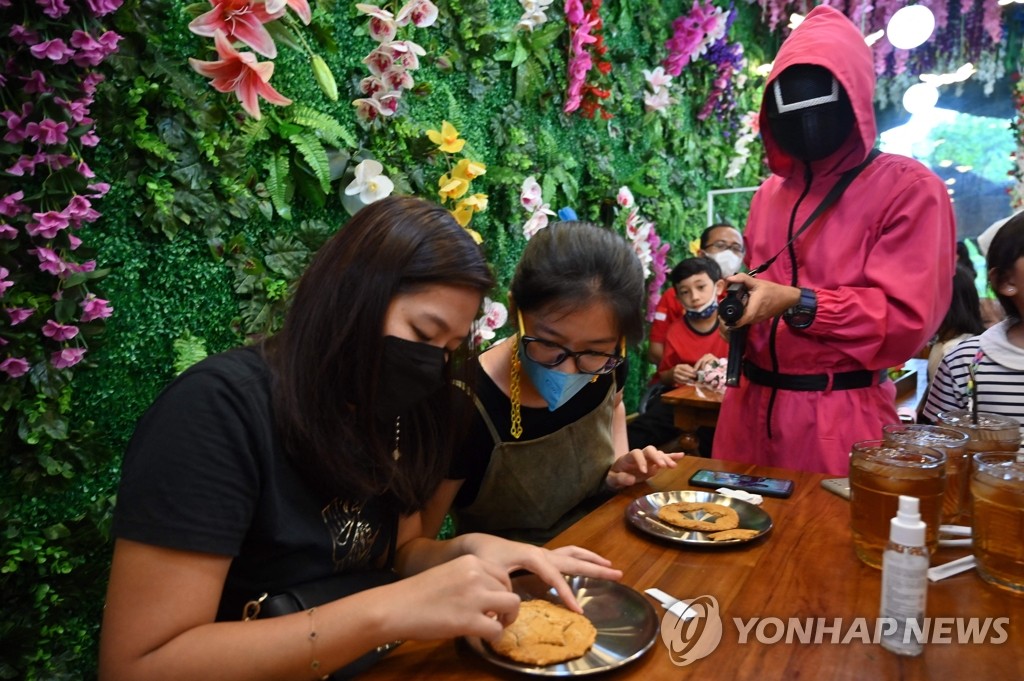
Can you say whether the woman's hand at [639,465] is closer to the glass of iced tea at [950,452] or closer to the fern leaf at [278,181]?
the glass of iced tea at [950,452]

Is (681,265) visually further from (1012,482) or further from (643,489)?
(1012,482)

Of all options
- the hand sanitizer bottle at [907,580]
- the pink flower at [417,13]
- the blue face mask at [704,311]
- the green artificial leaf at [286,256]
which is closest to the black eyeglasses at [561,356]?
the hand sanitizer bottle at [907,580]

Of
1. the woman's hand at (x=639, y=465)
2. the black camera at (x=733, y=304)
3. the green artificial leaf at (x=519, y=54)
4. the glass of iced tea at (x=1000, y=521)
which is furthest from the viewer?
the green artificial leaf at (x=519, y=54)

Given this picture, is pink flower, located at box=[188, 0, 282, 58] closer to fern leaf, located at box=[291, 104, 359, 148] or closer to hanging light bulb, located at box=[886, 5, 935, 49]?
fern leaf, located at box=[291, 104, 359, 148]

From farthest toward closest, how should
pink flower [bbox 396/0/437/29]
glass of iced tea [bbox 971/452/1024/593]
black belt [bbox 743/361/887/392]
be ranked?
pink flower [bbox 396/0/437/29] < black belt [bbox 743/361/887/392] < glass of iced tea [bbox 971/452/1024/593]

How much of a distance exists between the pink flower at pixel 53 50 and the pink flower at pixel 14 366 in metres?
0.64

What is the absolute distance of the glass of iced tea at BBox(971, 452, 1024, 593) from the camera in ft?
3.41

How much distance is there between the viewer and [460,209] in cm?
264

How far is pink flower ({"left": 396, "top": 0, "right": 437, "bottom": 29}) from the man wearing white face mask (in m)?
2.65

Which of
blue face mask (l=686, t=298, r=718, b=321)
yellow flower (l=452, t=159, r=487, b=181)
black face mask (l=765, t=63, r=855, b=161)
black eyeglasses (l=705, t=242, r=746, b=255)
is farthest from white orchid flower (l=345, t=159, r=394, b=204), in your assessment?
black eyeglasses (l=705, t=242, r=746, b=255)

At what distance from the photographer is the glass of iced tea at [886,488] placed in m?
1.09

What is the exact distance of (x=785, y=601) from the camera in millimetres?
1081

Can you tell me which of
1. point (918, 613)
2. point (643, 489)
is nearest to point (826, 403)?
point (643, 489)

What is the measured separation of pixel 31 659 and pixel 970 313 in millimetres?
3870
